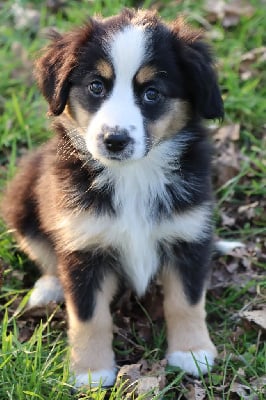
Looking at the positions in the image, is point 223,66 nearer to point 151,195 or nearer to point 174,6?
point 174,6

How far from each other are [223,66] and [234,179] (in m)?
1.15

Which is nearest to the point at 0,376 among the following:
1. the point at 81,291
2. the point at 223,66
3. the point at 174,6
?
the point at 81,291

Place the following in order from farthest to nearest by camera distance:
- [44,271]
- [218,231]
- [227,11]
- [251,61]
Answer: [227,11], [251,61], [218,231], [44,271]

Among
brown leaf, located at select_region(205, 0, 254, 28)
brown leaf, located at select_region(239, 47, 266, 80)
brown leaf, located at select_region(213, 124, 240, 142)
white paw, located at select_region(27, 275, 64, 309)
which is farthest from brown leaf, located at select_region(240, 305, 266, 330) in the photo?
brown leaf, located at select_region(205, 0, 254, 28)

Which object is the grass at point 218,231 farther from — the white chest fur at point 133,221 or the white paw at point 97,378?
the white chest fur at point 133,221

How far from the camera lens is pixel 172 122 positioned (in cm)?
349

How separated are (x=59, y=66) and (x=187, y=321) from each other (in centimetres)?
146

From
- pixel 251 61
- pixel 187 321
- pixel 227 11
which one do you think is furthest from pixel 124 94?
pixel 227 11

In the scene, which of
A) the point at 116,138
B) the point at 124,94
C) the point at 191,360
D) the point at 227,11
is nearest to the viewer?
the point at 116,138

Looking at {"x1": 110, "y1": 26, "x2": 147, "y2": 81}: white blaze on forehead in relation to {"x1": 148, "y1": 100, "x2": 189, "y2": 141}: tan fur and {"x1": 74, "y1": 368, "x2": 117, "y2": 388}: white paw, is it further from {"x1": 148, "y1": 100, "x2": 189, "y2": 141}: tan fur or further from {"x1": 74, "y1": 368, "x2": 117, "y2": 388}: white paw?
{"x1": 74, "y1": 368, "x2": 117, "y2": 388}: white paw

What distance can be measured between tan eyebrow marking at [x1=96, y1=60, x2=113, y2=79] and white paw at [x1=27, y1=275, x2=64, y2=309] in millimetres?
1433

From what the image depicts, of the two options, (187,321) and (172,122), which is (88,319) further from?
(172,122)

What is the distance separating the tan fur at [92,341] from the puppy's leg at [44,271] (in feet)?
1.51

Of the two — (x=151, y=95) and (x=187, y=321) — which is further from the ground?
(x=151, y=95)
